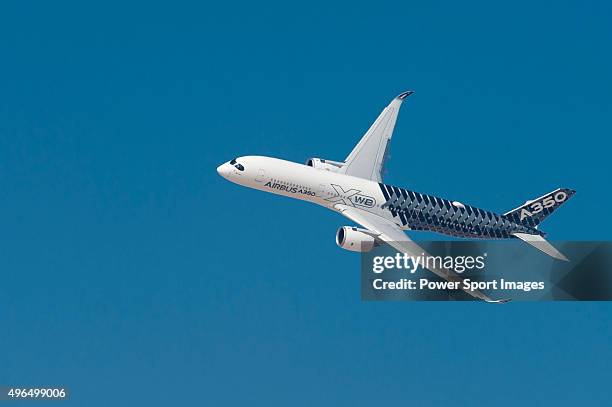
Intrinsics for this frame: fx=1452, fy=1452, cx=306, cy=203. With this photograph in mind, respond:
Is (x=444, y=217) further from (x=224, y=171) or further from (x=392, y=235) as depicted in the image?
(x=224, y=171)

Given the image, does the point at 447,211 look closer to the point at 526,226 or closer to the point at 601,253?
the point at 526,226

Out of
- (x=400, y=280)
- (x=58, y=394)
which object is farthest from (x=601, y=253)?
(x=58, y=394)

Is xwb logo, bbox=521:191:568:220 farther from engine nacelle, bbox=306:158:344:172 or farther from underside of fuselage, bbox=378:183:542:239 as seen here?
engine nacelle, bbox=306:158:344:172

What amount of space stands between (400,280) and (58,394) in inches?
1275

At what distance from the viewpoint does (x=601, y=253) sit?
13562 cm

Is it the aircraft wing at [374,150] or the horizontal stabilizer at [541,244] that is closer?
the horizontal stabilizer at [541,244]

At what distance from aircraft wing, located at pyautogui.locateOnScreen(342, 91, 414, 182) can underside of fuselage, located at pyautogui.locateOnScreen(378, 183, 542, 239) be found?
24.4ft

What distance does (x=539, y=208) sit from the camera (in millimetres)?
167750

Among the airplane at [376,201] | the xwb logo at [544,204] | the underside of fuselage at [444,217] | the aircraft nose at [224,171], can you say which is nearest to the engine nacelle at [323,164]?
the airplane at [376,201]

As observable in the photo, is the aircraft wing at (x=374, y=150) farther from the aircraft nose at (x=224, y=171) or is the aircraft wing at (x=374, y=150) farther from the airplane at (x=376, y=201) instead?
the aircraft nose at (x=224, y=171)

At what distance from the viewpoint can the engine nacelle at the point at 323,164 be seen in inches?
6309

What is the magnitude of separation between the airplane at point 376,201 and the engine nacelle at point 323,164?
88 mm

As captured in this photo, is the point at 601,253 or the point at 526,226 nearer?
the point at 601,253

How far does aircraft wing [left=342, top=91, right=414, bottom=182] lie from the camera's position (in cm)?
16446
